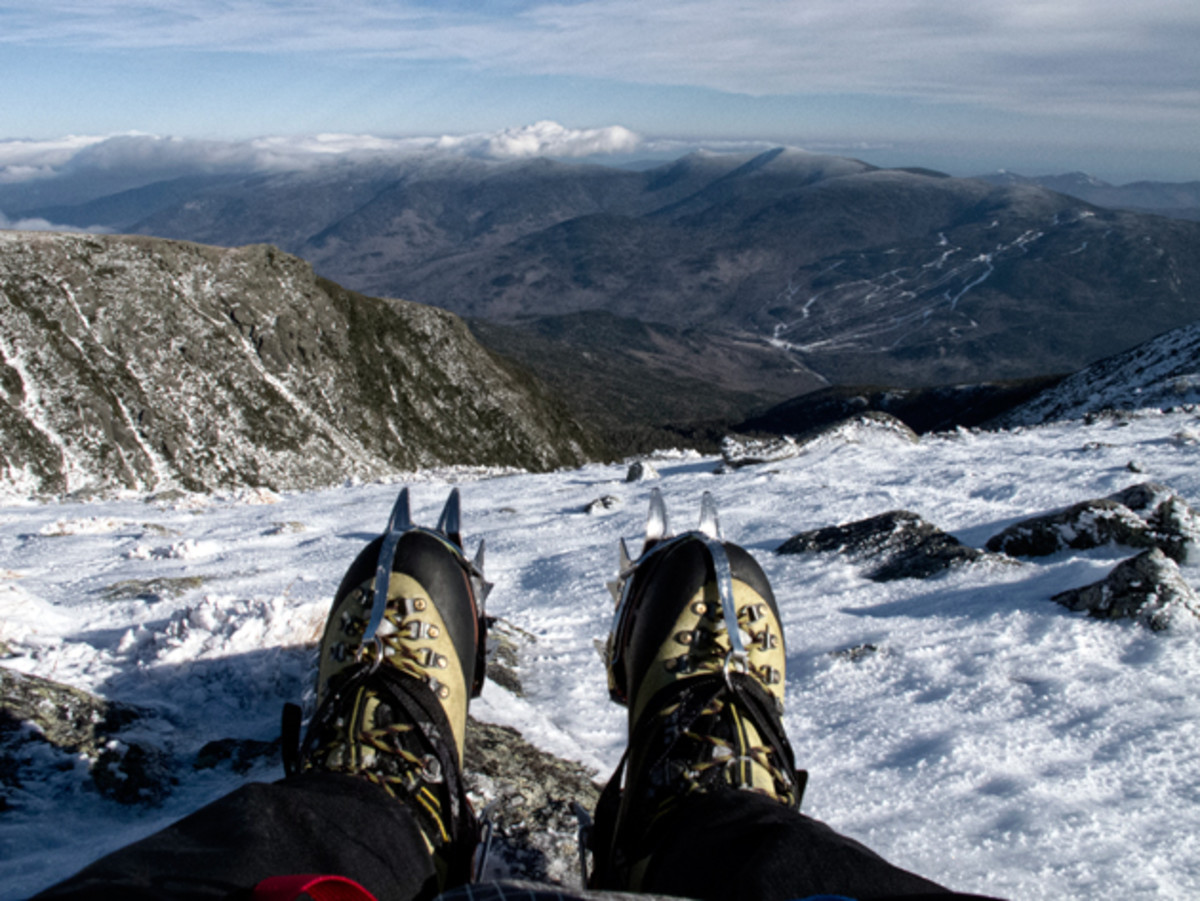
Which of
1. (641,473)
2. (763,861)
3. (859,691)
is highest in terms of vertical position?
(763,861)

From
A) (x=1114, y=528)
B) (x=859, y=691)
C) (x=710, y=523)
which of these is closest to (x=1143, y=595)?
(x=859, y=691)

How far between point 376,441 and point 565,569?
244 ft

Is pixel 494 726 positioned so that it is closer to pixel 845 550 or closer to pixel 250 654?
pixel 250 654

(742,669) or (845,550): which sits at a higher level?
(742,669)

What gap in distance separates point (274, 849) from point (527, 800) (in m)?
1.47

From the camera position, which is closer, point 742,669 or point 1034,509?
point 742,669

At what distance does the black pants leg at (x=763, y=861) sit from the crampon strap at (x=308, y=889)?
0.97 m

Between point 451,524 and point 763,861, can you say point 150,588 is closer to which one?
point 451,524

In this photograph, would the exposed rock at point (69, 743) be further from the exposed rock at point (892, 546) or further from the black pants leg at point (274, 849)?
the exposed rock at point (892, 546)

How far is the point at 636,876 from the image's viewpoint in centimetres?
240

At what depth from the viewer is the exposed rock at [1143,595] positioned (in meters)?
4.50

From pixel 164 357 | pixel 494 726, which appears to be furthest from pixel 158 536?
pixel 164 357

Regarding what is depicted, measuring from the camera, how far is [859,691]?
432cm

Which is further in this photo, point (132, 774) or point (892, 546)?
point (892, 546)
